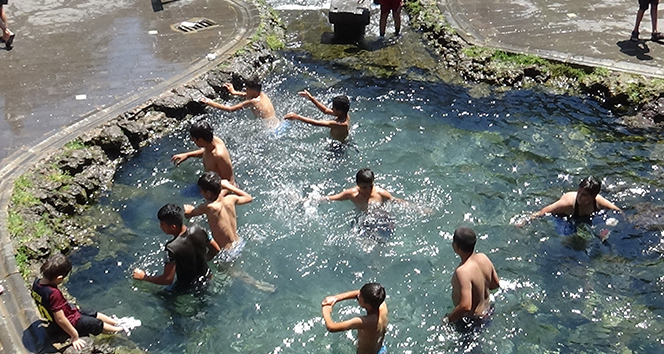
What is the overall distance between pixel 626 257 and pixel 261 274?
4.74 metres

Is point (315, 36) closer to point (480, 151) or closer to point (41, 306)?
point (480, 151)

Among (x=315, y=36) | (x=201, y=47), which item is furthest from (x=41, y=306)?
(x=315, y=36)

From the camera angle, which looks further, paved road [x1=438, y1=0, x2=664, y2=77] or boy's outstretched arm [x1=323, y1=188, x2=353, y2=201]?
paved road [x1=438, y1=0, x2=664, y2=77]

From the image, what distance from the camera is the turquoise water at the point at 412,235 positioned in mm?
6613

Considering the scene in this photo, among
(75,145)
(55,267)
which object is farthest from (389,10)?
(55,267)

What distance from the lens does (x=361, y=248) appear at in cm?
771

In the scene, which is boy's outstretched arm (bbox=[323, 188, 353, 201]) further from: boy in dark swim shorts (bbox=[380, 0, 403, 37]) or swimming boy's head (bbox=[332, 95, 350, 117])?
boy in dark swim shorts (bbox=[380, 0, 403, 37])

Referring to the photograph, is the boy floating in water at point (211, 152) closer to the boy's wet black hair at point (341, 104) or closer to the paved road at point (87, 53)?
the boy's wet black hair at point (341, 104)

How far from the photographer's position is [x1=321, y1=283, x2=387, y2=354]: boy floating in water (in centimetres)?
539

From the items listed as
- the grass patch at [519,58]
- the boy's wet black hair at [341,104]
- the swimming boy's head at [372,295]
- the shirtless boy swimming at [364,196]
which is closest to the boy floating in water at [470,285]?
the swimming boy's head at [372,295]

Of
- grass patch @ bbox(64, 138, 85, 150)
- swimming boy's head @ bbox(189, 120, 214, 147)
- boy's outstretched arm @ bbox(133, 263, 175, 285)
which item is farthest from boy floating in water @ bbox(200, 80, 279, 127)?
boy's outstretched arm @ bbox(133, 263, 175, 285)

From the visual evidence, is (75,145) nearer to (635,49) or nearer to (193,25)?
(193,25)

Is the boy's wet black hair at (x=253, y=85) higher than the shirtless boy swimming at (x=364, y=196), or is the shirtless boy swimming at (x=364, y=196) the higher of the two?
the boy's wet black hair at (x=253, y=85)

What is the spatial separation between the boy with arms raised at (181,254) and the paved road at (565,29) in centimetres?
842
